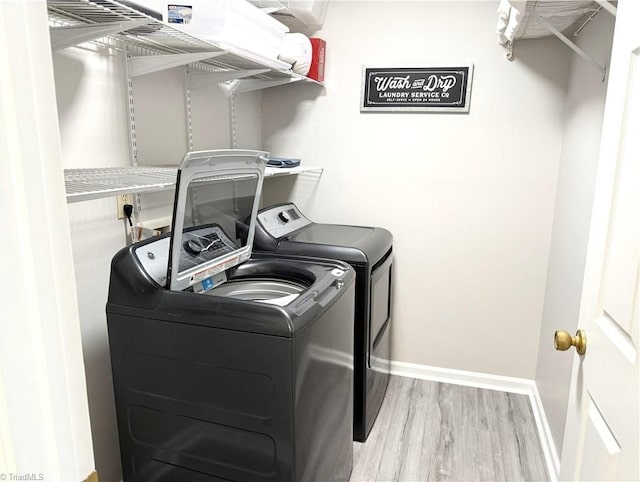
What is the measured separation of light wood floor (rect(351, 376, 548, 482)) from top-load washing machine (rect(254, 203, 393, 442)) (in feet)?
0.46

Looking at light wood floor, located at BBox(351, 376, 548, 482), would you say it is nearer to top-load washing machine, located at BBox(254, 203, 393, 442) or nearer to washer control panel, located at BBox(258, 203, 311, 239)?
top-load washing machine, located at BBox(254, 203, 393, 442)

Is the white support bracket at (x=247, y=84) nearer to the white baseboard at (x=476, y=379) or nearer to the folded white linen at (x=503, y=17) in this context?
the folded white linen at (x=503, y=17)

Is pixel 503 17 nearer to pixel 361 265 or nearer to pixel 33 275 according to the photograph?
pixel 361 265

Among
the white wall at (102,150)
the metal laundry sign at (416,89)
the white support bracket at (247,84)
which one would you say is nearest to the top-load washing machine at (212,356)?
the white wall at (102,150)

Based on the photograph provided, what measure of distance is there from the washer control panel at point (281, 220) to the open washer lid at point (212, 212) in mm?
555

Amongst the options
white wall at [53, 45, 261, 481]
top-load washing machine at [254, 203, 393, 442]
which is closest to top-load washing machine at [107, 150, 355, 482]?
white wall at [53, 45, 261, 481]

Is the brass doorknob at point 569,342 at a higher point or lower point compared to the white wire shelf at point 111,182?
lower

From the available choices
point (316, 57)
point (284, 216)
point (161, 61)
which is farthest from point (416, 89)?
point (161, 61)

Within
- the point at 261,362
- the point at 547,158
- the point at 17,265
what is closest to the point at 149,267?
the point at 261,362

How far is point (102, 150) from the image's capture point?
5.41 ft

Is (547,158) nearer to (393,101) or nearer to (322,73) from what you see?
(393,101)

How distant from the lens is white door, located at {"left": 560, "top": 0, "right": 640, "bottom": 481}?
0.84 metres

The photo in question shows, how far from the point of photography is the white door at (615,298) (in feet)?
2.77

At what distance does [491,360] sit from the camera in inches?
110
